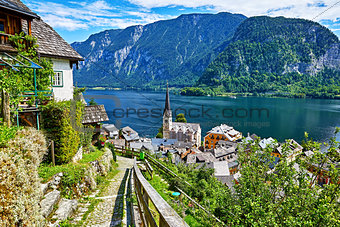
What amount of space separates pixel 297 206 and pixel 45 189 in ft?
24.4

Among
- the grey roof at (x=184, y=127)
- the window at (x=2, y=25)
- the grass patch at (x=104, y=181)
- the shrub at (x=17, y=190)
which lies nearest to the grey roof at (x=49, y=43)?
the window at (x=2, y=25)

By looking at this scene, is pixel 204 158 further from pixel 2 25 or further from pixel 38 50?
pixel 2 25

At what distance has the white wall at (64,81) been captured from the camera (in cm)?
1398

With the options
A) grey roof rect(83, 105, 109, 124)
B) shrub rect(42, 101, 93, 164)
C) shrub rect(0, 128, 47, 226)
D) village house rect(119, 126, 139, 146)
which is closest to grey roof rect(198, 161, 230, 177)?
grey roof rect(83, 105, 109, 124)

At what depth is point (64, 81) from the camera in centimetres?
1459

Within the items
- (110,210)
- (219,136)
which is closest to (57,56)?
(110,210)

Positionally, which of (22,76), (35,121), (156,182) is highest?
(22,76)

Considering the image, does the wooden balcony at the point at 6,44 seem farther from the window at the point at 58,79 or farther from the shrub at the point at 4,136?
the shrub at the point at 4,136

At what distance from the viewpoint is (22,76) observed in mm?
9992

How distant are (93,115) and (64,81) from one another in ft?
11.2

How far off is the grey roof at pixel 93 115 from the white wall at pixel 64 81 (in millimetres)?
1903

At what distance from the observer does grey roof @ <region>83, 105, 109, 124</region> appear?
1627 centimetres

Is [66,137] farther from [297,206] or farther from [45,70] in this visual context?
[297,206]

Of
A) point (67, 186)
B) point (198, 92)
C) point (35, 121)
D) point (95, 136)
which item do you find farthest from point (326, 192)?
point (198, 92)
